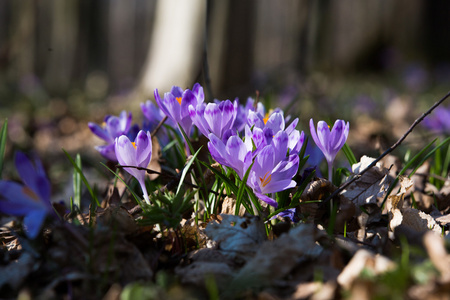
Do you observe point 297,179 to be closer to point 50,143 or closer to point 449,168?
point 449,168

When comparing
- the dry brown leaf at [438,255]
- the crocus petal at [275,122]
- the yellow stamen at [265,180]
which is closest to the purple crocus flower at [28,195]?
the yellow stamen at [265,180]

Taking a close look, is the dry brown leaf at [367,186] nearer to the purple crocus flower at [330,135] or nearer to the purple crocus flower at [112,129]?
the purple crocus flower at [330,135]

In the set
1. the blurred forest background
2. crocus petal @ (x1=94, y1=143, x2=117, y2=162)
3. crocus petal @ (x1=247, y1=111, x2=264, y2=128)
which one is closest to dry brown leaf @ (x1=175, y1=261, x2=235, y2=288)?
crocus petal @ (x1=247, y1=111, x2=264, y2=128)

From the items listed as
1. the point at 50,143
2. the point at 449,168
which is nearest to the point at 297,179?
the point at 449,168

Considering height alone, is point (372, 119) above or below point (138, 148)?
below

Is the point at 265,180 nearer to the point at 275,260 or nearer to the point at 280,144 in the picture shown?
the point at 280,144

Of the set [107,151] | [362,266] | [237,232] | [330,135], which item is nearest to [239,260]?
[237,232]
